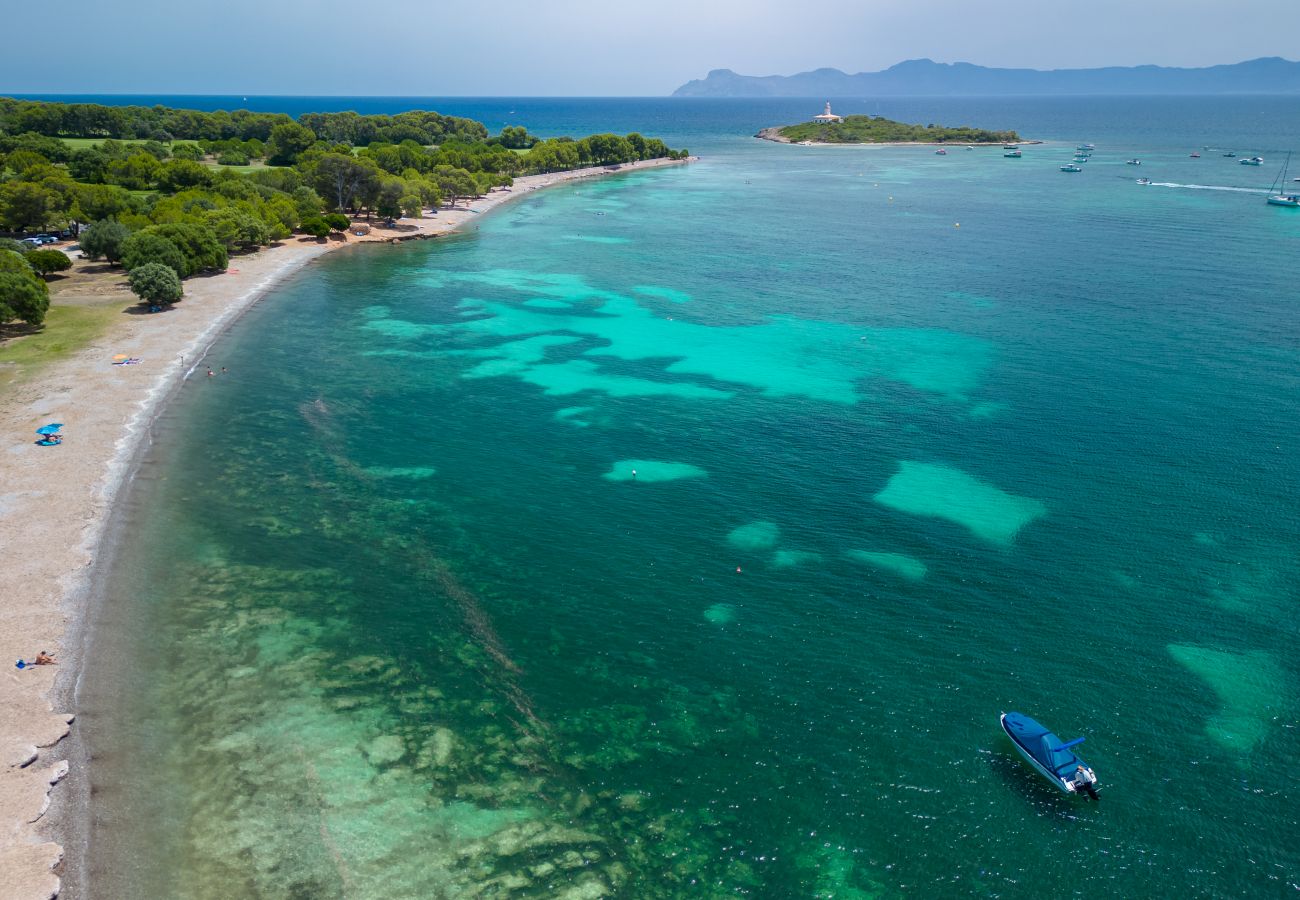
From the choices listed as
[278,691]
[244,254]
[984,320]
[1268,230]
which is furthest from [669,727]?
[1268,230]

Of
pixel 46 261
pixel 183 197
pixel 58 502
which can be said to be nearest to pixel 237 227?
pixel 183 197

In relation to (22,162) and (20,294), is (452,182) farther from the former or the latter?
(20,294)

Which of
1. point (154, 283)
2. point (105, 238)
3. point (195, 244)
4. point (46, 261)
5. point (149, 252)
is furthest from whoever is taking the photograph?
point (105, 238)

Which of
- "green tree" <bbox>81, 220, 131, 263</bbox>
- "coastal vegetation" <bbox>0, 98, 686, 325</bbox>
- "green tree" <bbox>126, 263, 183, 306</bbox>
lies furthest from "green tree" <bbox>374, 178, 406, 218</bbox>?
"green tree" <bbox>126, 263, 183, 306</bbox>

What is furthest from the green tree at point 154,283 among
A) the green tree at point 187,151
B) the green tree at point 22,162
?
the green tree at point 187,151

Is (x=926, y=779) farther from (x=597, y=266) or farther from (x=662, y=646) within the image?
(x=597, y=266)

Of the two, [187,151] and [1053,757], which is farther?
[187,151]
